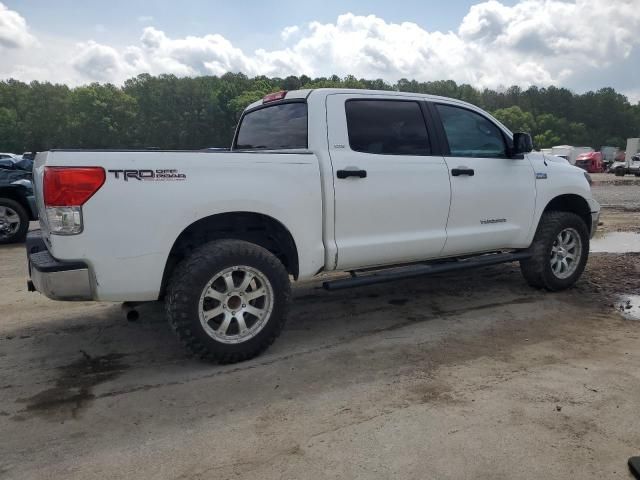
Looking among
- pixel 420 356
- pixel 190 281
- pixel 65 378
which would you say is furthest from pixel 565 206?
pixel 65 378

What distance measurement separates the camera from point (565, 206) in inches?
224

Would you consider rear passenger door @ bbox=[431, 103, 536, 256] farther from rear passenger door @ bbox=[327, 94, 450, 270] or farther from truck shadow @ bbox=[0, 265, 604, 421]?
truck shadow @ bbox=[0, 265, 604, 421]

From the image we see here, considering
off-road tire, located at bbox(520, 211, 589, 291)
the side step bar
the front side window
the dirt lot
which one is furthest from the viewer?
off-road tire, located at bbox(520, 211, 589, 291)

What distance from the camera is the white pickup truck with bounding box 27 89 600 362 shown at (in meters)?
3.18

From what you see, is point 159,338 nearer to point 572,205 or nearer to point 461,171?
point 461,171

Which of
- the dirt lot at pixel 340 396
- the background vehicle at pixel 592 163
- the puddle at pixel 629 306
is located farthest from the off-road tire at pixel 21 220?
the background vehicle at pixel 592 163

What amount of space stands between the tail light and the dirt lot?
1.09 meters

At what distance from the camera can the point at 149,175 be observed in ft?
10.6

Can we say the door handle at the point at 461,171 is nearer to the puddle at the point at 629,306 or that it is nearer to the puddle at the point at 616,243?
the puddle at the point at 629,306

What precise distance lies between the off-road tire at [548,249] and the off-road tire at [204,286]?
9.45 feet

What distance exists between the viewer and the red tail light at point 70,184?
304 centimetres

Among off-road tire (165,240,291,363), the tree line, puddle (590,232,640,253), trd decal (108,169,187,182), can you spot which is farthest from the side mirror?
the tree line

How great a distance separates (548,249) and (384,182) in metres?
2.20

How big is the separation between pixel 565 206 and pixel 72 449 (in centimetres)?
522
